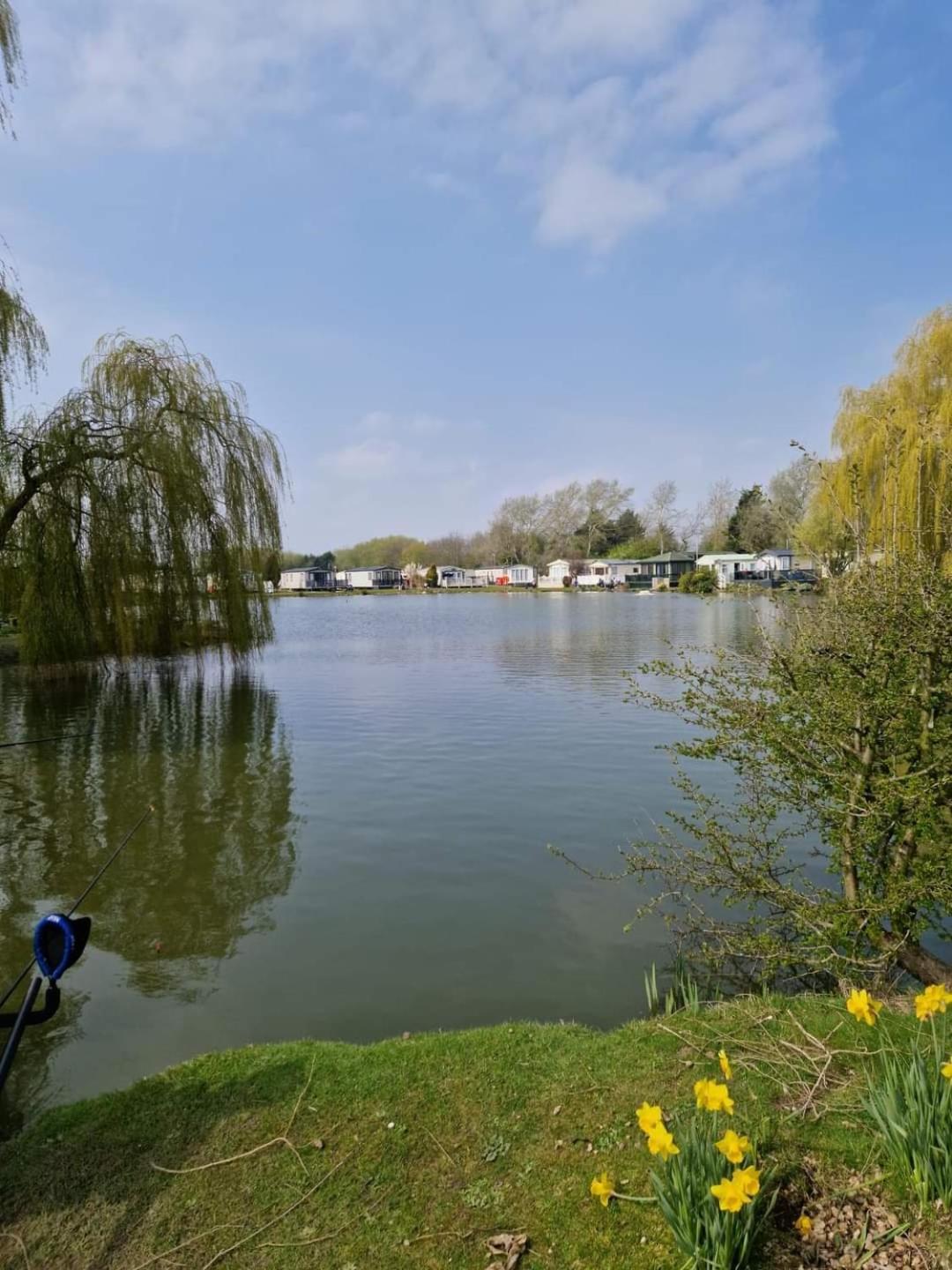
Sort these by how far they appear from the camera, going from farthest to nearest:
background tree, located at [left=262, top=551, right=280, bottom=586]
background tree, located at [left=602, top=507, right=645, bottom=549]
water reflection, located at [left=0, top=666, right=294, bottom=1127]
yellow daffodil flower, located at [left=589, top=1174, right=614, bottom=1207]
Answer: background tree, located at [left=602, top=507, right=645, bottom=549], background tree, located at [left=262, top=551, right=280, bottom=586], water reflection, located at [left=0, top=666, right=294, bottom=1127], yellow daffodil flower, located at [left=589, top=1174, right=614, bottom=1207]

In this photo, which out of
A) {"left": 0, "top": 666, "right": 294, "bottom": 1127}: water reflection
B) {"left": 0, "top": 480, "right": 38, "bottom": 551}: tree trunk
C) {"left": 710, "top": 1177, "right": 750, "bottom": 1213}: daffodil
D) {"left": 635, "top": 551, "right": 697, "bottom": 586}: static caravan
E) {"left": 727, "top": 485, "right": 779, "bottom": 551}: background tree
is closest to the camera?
{"left": 710, "top": 1177, "right": 750, "bottom": 1213}: daffodil

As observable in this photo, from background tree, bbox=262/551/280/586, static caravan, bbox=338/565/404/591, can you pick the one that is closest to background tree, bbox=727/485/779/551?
static caravan, bbox=338/565/404/591

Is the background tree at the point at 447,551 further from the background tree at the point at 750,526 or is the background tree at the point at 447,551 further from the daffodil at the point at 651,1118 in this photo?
the daffodil at the point at 651,1118

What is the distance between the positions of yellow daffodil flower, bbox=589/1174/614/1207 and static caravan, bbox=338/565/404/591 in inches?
4065

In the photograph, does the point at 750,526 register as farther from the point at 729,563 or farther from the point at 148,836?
the point at 148,836

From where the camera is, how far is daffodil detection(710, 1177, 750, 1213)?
1968 mm

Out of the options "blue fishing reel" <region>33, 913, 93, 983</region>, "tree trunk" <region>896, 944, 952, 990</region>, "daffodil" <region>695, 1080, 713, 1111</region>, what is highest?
"blue fishing reel" <region>33, 913, 93, 983</region>

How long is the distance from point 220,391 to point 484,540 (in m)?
85.5

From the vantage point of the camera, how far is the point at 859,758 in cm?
390

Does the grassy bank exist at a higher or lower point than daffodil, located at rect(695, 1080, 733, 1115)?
lower

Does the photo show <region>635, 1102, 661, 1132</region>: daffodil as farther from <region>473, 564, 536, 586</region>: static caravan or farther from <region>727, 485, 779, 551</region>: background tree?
<region>473, 564, 536, 586</region>: static caravan

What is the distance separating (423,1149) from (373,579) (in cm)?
10522

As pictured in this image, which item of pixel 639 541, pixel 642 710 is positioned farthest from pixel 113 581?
pixel 639 541

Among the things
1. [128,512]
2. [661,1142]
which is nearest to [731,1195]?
[661,1142]
